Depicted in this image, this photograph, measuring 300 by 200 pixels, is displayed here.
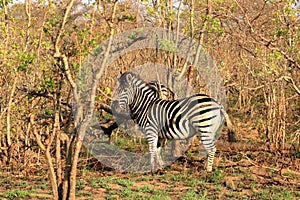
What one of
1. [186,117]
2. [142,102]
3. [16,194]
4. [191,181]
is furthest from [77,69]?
[142,102]

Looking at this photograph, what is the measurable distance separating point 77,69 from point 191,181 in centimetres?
330

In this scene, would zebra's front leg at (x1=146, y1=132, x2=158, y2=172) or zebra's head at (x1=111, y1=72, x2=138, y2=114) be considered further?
zebra's head at (x1=111, y1=72, x2=138, y2=114)

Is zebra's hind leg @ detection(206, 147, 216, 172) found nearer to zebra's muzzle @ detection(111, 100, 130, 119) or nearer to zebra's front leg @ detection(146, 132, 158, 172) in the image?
zebra's front leg @ detection(146, 132, 158, 172)

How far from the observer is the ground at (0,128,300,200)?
686 cm

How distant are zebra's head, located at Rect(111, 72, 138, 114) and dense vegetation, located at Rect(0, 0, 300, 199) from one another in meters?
0.30

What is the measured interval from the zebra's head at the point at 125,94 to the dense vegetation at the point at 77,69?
305mm

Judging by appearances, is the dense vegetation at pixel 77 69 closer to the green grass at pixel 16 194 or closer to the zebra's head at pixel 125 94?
the zebra's head at pixel 125 94

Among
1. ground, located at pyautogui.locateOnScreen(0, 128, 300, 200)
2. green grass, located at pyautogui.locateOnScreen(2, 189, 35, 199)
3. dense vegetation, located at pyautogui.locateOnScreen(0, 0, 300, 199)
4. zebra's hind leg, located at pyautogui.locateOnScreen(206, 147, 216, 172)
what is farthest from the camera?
zebra's hind leg, located at pyautogui.locateOnScreen(206, 147, 216, 172)

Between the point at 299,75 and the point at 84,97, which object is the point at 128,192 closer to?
the point at 84,97

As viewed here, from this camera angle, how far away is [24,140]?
27.2ft

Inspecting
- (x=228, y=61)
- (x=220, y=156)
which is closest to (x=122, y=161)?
(x=220, y=156)

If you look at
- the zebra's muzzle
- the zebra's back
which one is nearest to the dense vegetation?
the zebra's muzzle

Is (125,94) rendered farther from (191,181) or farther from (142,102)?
(191,181)

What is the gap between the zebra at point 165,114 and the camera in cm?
829
